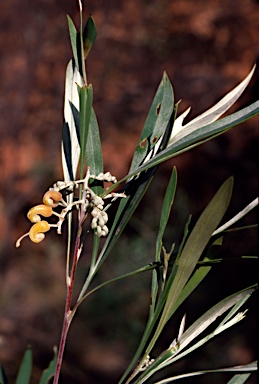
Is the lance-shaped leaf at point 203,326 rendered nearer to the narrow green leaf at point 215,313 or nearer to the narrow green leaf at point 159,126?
the narrow green leaf at point 215,313

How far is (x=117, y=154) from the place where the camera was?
1800 mm

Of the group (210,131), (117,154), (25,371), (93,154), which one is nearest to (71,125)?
(93,154)

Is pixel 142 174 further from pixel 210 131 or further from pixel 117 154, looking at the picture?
pixel 117 154

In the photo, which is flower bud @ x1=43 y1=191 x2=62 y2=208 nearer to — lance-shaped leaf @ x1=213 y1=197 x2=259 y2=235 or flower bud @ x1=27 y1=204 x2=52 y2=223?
flower bud @ x1=27 y1=204 x2=52 y2=223

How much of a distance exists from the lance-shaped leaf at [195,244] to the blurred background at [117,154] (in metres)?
1.29

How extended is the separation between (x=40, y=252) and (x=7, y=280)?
13 centimetres

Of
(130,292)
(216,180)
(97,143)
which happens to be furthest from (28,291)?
(97,143)

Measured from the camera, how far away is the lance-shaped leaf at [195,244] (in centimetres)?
37

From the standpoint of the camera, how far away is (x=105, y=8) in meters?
1.77

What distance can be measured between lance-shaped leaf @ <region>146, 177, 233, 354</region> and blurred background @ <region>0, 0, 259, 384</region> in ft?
4.22

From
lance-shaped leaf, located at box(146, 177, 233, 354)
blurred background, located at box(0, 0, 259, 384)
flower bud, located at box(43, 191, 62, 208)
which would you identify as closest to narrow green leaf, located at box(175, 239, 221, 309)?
lance-shaped leaf, located at box(146, 177, 233, 354)

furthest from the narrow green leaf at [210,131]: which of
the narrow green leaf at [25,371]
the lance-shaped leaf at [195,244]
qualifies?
the narrow green leaf at [25,371]

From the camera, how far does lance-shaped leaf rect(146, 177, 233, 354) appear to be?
1.21 ft

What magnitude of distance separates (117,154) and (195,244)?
142 centimetres
